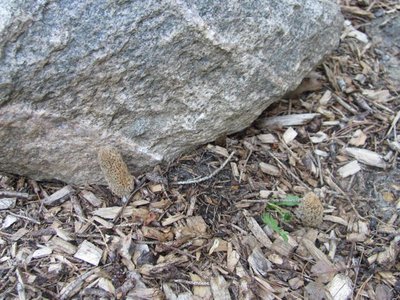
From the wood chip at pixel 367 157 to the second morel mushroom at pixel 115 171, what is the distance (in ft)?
4.39

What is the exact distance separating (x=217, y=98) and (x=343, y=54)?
1.41m

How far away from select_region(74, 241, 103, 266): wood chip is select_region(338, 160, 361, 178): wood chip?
4.73 feet

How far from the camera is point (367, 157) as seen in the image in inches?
122

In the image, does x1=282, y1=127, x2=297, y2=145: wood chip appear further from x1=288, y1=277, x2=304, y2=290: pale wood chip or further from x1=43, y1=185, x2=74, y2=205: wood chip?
x1=43, y1=185, x2=74, y2=205: wood chip

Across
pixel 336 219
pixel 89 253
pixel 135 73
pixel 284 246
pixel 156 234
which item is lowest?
pixel 336 219

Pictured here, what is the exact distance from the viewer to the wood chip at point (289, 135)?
315cm

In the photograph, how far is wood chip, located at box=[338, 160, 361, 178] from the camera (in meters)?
3.02

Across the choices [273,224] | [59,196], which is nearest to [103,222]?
[59,196]

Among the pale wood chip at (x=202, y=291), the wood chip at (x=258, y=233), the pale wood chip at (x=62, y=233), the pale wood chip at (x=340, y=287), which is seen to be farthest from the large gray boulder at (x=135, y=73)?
the pale wood chip at (x=340, y=287)

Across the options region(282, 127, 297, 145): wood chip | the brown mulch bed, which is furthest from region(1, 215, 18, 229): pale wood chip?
region(282, 127, 297, 145): wood chip

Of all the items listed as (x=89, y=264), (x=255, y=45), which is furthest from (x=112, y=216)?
(x=255, y=45)

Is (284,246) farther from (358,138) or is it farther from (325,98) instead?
(325,98)

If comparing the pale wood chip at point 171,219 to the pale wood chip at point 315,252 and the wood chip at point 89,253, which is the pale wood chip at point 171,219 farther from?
the pale wood chip at point 315,252

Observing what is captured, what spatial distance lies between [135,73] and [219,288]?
1.10 m
